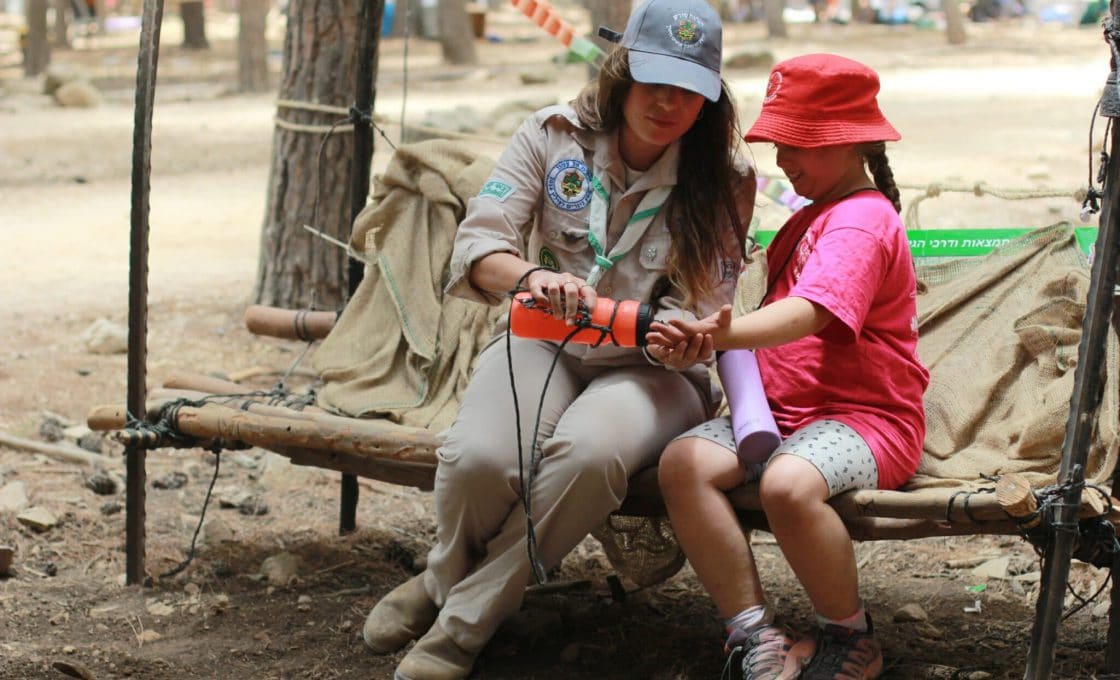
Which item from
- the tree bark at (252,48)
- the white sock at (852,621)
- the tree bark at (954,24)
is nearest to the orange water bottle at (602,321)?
the white sock at (852,621)

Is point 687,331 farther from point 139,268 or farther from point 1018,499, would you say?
point 139,268

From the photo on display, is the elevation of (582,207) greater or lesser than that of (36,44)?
greater

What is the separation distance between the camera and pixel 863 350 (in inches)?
113

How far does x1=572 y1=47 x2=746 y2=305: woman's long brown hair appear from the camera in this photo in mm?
3020

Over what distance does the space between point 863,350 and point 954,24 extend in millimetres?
21469

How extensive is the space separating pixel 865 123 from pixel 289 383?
3.33 meters

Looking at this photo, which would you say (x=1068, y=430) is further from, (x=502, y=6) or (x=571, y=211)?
(x=502, y=6)

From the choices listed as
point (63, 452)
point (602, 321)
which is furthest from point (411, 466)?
point (63, 452)

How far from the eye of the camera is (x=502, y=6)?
128ft

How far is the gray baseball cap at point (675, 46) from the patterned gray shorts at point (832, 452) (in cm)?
72

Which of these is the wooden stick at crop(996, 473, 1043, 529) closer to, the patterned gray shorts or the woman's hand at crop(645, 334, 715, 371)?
the patterned gray shorts

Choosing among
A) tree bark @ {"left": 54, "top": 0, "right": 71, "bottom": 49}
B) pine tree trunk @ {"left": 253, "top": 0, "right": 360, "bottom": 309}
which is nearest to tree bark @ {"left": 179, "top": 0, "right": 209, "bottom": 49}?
tree bark @ {"left": 54, "top": 0, "right": 71, "bottom": 49}

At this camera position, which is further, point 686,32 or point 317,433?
point 317,433

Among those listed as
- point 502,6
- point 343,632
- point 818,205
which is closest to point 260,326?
point 343,632
